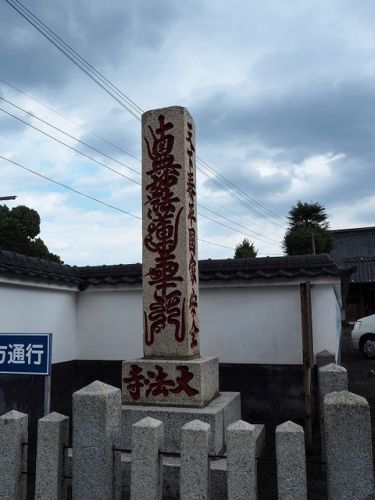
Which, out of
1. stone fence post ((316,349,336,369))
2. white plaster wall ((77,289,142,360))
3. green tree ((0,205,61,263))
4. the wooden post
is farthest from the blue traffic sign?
green tree ((0,205,61,263))

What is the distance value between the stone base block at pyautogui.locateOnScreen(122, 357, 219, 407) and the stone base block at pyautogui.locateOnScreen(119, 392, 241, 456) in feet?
0.46

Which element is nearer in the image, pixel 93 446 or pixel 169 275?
pixel 93 446

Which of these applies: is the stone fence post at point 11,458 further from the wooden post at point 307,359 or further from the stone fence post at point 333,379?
the wooden post at point 307,359

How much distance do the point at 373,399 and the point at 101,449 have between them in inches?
302

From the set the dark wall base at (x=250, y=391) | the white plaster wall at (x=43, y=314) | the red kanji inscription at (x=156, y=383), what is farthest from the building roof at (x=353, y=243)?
the red kanji inscription at (x=156, y=383)

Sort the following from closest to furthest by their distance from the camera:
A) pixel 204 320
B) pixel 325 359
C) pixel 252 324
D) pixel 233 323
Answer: pixel 325 359, pixel 252 324, pixel 233 323, pixel 204 320

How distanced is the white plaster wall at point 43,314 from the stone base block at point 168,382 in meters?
2.80

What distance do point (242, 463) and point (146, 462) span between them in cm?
87

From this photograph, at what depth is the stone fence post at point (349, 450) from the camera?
12.3ft

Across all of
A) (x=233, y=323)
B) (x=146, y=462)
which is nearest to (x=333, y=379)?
(x=146, y=462)

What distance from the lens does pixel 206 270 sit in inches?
352

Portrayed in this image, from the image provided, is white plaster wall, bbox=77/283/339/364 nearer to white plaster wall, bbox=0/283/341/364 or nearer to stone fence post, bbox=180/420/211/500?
white plaster wall, bbox=0/283/341/364

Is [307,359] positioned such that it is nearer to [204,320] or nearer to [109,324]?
[204,320]

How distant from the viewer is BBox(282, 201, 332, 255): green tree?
3569cm
